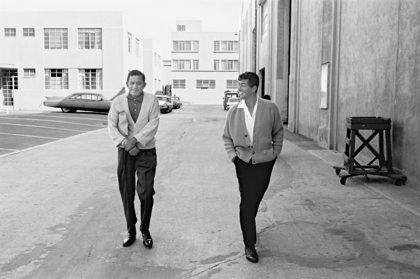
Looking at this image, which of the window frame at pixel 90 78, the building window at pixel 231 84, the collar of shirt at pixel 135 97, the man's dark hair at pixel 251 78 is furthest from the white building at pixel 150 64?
the man's dark hair at pixel 251 78

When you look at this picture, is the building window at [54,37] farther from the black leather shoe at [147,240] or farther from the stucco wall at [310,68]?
the black leather shoe at [147,240]

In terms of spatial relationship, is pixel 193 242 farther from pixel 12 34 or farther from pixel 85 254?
pixel 12 34

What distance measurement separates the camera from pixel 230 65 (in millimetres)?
80312

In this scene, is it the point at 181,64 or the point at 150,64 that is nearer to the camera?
the point at 150,64

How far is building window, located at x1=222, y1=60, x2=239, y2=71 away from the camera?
262 ft

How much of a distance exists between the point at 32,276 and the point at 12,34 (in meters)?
41.8

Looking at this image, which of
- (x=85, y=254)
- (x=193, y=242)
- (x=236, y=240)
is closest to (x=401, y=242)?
(x=236, y=240)

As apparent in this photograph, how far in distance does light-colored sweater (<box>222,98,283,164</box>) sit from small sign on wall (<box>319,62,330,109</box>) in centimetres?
1000

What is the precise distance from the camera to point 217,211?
21.7 ft

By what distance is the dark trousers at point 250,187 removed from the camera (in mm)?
Result: 4645

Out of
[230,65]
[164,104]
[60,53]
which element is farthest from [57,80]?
[230,65]

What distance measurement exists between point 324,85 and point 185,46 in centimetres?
6962

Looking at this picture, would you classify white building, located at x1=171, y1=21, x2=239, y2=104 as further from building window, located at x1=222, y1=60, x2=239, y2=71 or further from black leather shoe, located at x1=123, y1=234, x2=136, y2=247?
black leather shoe, located at x1=123, y1=234, x2=136, y2=247

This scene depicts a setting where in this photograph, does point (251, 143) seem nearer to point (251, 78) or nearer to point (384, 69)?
point (251, 78)
